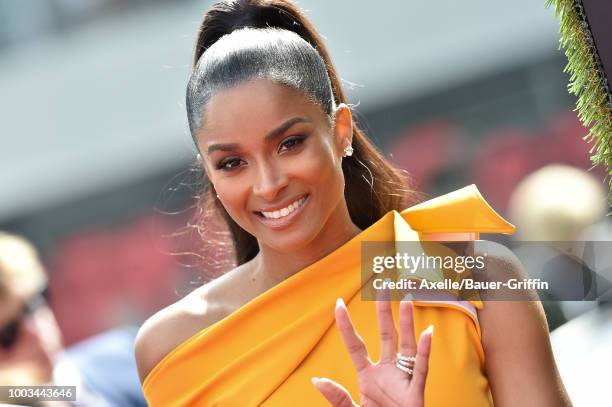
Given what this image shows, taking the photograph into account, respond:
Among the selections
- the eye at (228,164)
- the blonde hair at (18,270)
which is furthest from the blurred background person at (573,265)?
the blonde hair at (18,270)

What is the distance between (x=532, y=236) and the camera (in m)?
3.53

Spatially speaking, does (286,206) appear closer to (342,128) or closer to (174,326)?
(342,128)

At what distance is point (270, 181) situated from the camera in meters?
2.22

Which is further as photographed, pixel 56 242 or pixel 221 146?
pixel 56 242

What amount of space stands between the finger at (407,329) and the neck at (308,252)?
1.66ft

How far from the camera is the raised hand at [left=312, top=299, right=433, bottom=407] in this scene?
76.0 inches

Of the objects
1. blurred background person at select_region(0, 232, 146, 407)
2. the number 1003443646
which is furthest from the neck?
blurred background person at select_region(0, 232, 146, 407)

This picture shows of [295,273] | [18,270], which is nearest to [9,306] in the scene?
[18,270]

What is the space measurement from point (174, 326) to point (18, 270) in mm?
1244

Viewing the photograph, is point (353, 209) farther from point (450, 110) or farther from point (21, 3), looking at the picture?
point (21, 3)

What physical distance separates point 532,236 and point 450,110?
7320 millimetres

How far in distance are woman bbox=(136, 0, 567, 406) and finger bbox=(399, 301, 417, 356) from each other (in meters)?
0.02

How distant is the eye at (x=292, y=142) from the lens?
2240 millimetres

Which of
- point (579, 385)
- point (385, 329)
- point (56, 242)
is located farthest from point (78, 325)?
point (385, 329)
